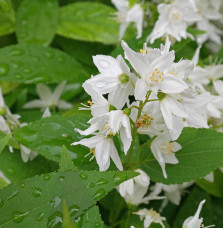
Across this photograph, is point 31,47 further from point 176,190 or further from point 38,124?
point 176,190

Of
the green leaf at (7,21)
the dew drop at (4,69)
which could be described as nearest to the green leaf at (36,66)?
the dew drop at (4,69)

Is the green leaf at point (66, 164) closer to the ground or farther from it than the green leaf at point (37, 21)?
farther from it

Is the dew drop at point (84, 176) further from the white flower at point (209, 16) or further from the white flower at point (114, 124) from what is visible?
the white flower at point (209, 16)

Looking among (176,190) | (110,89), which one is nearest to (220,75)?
(176,190)

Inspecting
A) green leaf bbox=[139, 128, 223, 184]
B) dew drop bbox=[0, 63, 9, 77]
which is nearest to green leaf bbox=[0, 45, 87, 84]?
dew drop bbox=[0, 63, 9, 77]

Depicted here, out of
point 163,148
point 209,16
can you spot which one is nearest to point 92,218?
point 163,148

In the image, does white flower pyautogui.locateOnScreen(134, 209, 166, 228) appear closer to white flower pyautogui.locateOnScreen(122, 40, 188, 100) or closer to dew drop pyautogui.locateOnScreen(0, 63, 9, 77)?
white flower pyautogui.locateOnScreen(122, 40, 188, 100)
